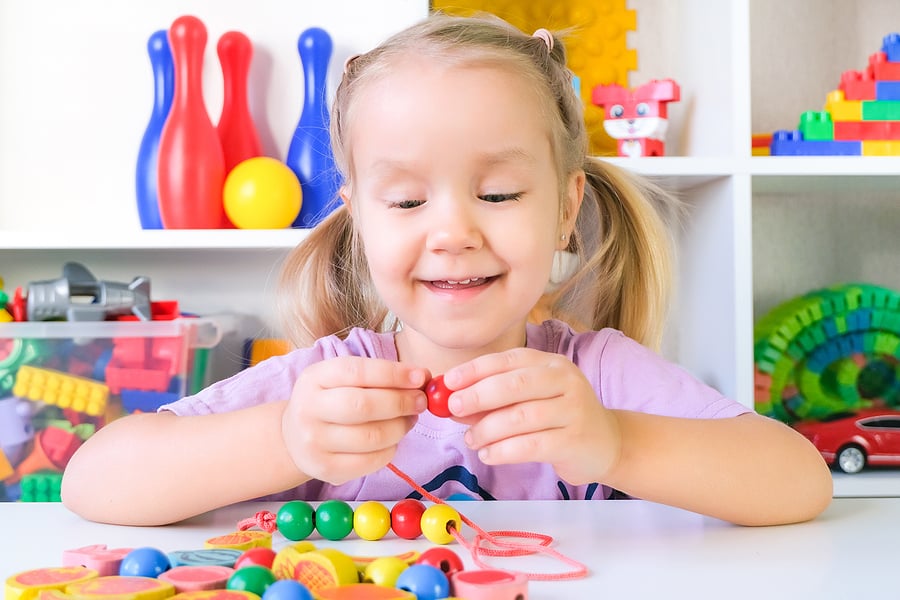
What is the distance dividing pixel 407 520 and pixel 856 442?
1063 mm

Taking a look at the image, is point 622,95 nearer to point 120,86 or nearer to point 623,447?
point 120,86

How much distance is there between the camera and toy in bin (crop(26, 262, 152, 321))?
4.25ft

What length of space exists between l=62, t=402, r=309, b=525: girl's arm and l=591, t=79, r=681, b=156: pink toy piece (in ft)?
3.11

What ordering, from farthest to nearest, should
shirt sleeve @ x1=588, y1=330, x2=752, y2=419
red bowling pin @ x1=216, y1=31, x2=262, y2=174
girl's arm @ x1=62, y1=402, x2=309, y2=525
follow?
red bowling pin @ x1=216, y1=31, x2=262, y2=174, shirt sleeve @ x1=588, y1=330, x2=752, y2=419, girl's arm @ x1=62, y1=402, x2=309, y2=525

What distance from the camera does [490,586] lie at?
1.36 ft

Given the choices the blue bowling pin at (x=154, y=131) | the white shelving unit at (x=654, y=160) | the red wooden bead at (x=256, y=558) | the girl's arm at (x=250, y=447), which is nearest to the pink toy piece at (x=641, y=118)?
the white shelving unit at (x=654, y=160)

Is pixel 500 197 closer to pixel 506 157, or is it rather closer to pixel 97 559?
pixel 506 157

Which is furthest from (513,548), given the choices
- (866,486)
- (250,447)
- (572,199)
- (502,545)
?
(866,486)

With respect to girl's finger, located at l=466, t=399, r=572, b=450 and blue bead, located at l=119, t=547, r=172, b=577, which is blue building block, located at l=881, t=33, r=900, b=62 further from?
blue bead, located at l=119, t=547, r=172, b=577

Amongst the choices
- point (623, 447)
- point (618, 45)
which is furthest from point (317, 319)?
point (618, 45)

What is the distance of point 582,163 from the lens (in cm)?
98

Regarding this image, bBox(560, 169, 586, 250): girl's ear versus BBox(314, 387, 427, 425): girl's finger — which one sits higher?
BBox(560, 169, 586, 250): girl's ear

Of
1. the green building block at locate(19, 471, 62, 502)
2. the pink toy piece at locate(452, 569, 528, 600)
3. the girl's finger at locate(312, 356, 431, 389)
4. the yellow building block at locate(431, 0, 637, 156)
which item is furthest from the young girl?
the yellow building block at locate(431, 0, 637, 156)

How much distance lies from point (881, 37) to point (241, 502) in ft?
5.07
